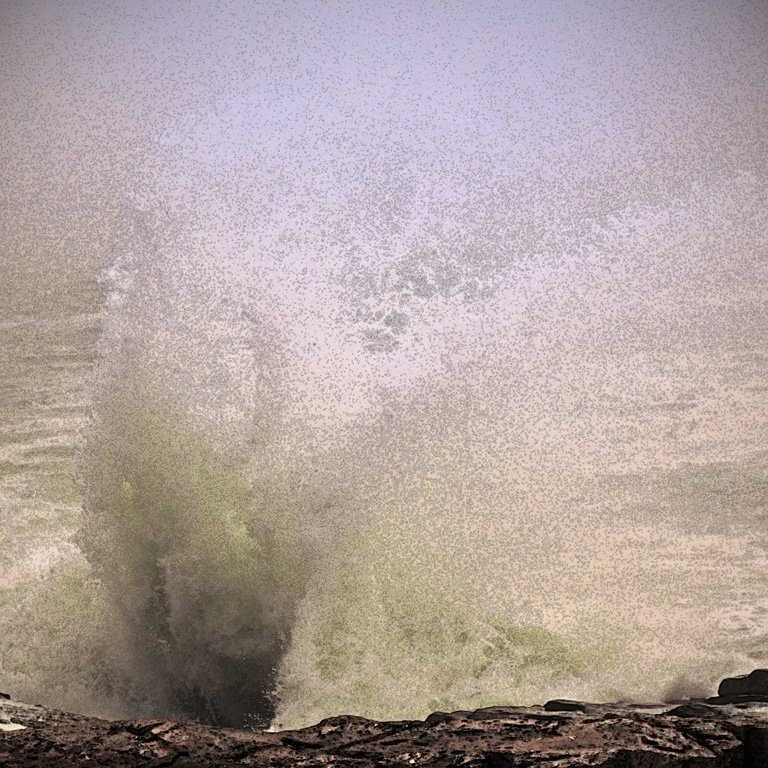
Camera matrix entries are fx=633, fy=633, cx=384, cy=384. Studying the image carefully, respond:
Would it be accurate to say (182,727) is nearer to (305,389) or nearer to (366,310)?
(305,389)

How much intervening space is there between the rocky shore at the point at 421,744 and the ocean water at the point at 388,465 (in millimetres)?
988

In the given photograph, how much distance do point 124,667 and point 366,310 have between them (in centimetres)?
194

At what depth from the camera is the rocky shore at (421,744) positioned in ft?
5.20

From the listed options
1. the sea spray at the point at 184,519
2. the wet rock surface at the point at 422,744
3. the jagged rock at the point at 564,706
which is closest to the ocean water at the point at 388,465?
the sea spray at the point at 184,519

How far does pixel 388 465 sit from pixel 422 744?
1403 millimetres

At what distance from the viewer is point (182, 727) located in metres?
1.74

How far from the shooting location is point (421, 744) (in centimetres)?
172

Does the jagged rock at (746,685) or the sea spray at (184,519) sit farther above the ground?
the sea spray at (184,519)

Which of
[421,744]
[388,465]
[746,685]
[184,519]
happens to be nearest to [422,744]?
[421,744]

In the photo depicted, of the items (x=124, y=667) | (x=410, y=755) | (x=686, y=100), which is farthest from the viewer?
(x=686, y=100)

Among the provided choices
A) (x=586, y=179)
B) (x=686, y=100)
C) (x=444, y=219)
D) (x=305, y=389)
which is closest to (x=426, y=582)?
(x=305, y=389)

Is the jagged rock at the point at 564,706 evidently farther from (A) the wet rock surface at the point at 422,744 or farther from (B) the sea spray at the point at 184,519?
(B) the sea spray at the point at 184,519

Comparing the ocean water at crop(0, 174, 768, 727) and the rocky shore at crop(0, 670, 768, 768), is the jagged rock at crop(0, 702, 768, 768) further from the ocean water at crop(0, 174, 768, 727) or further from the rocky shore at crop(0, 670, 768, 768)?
the ocean water at crop(0, 174, 768, 727)

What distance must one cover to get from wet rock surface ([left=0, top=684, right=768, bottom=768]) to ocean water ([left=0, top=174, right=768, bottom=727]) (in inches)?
38.8
